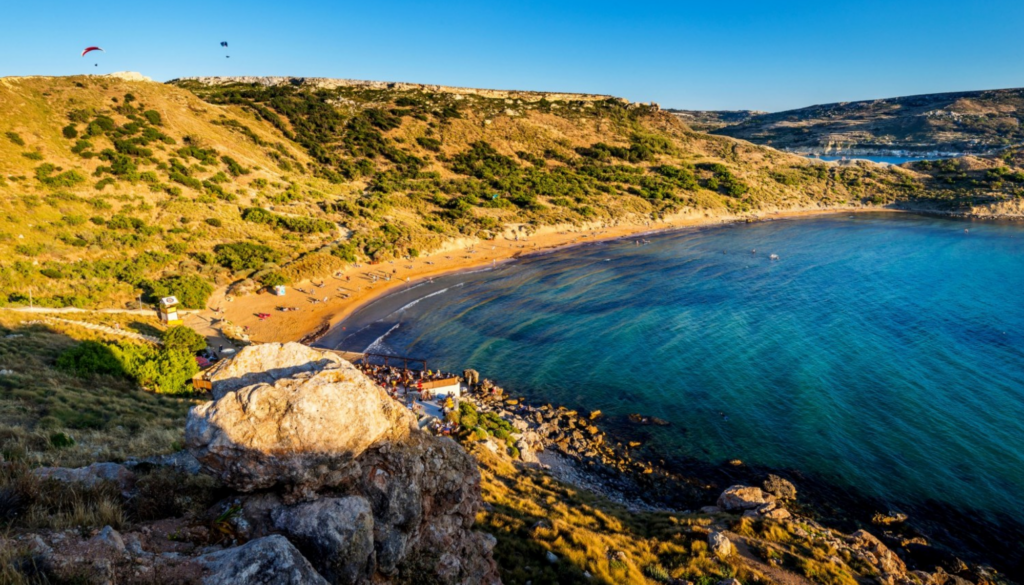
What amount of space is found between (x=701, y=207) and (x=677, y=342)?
64.3m

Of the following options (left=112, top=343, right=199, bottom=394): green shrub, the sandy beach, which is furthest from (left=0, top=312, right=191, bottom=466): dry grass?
the sandy beach

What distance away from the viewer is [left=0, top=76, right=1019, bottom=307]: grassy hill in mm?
44250

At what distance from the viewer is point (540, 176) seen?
3718 inches

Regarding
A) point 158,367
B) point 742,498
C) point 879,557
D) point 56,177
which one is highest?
point 56,177

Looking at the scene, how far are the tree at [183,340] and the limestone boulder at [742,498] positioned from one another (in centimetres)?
2963

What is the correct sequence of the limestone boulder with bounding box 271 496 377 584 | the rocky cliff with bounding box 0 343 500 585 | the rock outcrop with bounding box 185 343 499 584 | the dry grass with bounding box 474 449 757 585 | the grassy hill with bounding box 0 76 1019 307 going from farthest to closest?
1. the grassy hill with bounding box 0 76 1019 307
2. the dry grass with bounding box 474 449 757 585
3. the rock outcrop with bounding box 185 343 499 584
4. the limestone boulder with bounding box 271 496 377 584
5. the rocky cliff with bounding box 0 343 500 585

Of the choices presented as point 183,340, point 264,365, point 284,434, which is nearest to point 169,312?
point 183,340

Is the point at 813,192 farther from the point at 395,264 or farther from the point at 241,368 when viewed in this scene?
the point at 241,368

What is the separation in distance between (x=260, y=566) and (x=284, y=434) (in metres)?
2.26

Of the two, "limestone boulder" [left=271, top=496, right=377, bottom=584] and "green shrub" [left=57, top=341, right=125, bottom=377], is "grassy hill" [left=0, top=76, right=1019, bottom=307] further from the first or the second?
"limestone boulder" [left=271, top=496, right=377, bottom=584]

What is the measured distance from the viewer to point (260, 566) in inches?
220

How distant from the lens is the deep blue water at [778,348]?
84.8ft

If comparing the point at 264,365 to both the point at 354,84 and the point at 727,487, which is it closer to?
the point at 727,487

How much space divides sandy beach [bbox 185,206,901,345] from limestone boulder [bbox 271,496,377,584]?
105 feet
